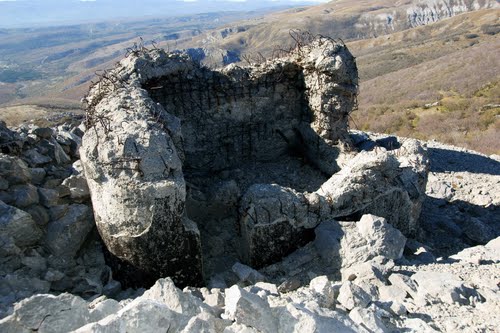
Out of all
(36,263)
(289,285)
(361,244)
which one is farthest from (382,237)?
(36,263)

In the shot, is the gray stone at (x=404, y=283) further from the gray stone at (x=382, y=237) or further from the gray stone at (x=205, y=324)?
the gray stone at (x=205, y=324)

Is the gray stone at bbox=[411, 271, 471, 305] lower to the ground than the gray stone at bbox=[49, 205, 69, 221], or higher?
lower

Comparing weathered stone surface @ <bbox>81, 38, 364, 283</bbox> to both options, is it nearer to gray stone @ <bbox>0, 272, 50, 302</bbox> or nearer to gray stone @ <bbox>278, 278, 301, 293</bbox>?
gray stone @ <bbox>0, 272, 50, 302</bbox>

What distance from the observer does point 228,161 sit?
11.2 meters

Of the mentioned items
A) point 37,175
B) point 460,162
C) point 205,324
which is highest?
point 37,175

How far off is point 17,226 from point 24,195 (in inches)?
26.6

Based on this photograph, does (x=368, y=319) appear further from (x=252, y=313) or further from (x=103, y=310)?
(x=103, y=310)

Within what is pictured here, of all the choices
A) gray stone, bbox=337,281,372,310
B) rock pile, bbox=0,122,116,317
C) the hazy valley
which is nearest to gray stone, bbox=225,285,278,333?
gray stone, bbox=337,281,372,310

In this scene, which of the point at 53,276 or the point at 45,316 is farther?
the point at 53,276

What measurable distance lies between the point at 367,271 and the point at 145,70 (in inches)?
230

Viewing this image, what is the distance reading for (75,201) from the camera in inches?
303

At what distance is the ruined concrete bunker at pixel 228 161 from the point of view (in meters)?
6.48

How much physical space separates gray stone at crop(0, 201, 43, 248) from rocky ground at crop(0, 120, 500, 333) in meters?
0.01

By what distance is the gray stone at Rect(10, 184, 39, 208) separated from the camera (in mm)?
6980
